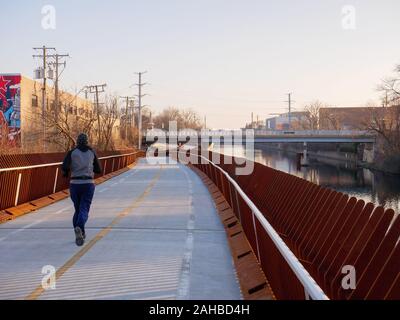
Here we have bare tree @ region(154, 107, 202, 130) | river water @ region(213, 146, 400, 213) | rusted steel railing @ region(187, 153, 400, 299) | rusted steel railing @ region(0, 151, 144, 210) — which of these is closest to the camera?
rusted steel railing @ region(187, 153, 400, 299)

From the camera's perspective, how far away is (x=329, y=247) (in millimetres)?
7371

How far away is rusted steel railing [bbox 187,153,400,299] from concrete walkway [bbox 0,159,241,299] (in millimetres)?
899

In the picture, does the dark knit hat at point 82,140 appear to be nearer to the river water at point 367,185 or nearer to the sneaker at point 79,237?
the sneaker at point 79,237

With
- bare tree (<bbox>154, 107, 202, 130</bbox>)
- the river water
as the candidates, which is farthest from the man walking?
bare tree (<bbox>154, 107, 202, 130</bbox>)

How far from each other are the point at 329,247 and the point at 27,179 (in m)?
10.3

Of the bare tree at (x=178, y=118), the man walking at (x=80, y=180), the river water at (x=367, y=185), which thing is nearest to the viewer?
the man walking at (x=80, y=180)

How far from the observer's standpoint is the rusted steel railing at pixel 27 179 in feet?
44.5

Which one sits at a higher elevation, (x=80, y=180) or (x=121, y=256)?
(x=80, y=180)

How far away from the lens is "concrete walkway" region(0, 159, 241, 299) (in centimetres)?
671

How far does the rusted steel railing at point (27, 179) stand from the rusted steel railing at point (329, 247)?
6.94m

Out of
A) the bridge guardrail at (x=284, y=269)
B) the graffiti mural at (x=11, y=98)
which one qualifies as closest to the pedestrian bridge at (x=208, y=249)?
the bridge guardrail at (x=284, y=269)

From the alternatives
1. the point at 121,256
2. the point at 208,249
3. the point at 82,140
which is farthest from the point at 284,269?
the point at 82,140

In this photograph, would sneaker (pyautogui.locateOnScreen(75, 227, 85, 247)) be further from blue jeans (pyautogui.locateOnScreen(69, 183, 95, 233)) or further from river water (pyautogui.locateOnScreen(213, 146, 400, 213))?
river water (pyautogui.locateOnScreen(213, 146, 400, 213))

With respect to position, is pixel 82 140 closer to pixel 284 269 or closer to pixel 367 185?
pixel 284 269
